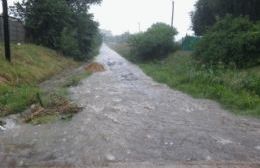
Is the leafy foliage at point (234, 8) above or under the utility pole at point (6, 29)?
above

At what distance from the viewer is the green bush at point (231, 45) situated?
72.5 feet

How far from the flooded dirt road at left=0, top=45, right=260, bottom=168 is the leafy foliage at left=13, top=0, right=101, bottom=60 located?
79.2ft

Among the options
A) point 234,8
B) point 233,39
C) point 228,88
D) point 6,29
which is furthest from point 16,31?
point 228,88

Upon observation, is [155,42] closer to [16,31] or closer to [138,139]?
[16,31]

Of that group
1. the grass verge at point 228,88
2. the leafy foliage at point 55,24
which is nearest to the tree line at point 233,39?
the grass verge at point 228,88

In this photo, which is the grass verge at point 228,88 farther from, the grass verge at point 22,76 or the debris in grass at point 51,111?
the grass verge at point 22,76


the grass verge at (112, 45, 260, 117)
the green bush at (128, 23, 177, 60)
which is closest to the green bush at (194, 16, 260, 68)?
the grass verge at (112, 45, 260, 117)

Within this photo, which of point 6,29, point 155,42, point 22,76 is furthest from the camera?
point 155,42

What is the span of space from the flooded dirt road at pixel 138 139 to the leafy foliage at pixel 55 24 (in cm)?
2415

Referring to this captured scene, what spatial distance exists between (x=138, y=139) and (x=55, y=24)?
3042cm

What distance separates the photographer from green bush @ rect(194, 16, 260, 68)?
22094 millimetres

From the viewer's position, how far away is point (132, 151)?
8336 mm

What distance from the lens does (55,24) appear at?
38.1 metres

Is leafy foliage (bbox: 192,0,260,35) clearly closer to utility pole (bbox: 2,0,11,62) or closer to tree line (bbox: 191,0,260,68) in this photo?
tree line (bbox: 191,0,260,68)
